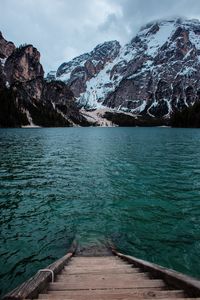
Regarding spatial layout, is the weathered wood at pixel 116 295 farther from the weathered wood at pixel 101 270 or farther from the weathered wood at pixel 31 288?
the weathered wood at pixel 101 270

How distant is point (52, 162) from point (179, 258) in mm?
33500

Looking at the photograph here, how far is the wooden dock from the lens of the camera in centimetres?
704

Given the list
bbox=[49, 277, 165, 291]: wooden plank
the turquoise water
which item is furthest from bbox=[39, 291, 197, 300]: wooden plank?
the turquoise water

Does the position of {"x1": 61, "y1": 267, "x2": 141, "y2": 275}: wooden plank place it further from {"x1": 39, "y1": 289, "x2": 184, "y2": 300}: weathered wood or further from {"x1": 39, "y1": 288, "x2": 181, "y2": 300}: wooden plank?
{"x1": 39, "y1": 289, "x2": 184, "y2": 300}: weathered wood

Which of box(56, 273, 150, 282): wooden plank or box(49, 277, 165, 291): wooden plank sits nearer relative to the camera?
box(49, 277, 165, 291): wooden plank

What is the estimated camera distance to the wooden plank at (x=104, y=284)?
26.1ft

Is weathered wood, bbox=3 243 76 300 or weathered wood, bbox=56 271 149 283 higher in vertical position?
weathered wood, bbox=3 243 76 300

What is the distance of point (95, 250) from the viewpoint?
15.2 metres

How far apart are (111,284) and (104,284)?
0.19 m

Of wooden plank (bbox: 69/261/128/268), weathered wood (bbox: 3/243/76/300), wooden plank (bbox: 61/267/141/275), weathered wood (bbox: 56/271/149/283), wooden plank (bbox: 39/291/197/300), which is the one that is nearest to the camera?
weathered wood (bbox: 3/243/76/300)

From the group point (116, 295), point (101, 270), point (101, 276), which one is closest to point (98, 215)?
point (101, 270)

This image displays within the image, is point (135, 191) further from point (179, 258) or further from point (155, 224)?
point (179, 258)

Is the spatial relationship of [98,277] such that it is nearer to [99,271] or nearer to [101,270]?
[99,271]

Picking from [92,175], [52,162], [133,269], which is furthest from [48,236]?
[52,162]
